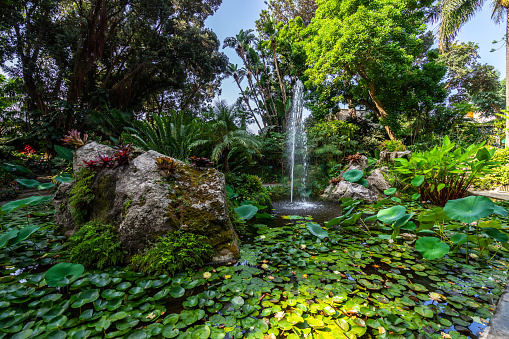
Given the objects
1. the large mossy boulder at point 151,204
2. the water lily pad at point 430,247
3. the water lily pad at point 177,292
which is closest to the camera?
the water lily pad at point 177,292

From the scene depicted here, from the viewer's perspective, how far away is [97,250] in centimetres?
193

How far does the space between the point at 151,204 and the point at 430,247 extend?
2.69 meters

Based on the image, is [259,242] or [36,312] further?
[259,242]

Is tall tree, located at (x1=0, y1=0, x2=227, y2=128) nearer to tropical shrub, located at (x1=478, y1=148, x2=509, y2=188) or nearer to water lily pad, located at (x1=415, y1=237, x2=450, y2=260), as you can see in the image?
water lily pad, located at (x1=415, y1=237, x2=450, y2=260)


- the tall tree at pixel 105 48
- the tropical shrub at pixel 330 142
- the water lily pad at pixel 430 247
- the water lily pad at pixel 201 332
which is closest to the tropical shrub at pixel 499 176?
the tropical shrub at pixel 330 142

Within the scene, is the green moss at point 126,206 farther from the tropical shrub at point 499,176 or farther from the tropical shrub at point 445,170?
the tropical shrub at point 499,176

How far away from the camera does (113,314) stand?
128cm

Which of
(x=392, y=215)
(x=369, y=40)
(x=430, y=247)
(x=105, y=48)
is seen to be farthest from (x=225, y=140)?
(x=105, y=48)

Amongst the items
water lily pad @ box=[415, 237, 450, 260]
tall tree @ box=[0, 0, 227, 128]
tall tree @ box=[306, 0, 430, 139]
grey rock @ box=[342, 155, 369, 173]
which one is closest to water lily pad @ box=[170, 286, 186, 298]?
water lily pad @ box=[415, 237, 450, 260]

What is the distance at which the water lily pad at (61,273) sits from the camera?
4.56 feet

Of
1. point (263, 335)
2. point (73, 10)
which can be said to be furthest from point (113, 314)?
point (73, 10)

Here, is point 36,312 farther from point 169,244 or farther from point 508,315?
point 508,315

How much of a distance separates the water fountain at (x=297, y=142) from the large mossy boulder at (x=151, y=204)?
592cm

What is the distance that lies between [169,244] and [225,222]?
61cm
